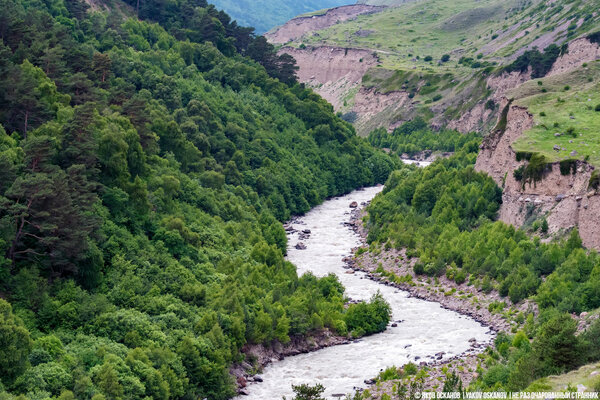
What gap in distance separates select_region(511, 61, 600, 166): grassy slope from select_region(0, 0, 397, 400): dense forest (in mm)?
24526

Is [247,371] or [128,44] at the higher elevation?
[128,44]

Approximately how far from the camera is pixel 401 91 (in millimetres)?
180625

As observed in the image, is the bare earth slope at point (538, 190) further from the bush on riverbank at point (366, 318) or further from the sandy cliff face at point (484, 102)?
the sandy cliff face at point (484, 102)

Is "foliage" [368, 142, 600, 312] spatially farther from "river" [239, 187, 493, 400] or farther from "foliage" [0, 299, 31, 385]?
"foliage" [0, 299, 31, 385]

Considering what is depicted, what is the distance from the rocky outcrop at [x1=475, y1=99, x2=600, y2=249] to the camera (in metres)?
68.0

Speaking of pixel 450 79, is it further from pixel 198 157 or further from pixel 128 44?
pixel 198 157

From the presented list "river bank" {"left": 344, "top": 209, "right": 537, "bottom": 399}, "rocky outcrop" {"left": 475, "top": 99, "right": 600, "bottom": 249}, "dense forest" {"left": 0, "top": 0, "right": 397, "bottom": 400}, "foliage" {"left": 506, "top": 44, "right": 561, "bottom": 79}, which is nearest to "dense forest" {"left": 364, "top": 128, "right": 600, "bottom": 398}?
"river bank" {"left": 344, "top": 209, "right": 537, "bottom": 399}

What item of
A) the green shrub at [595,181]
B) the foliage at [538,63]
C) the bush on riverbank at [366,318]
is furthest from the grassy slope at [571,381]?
the foliage at [538,63]

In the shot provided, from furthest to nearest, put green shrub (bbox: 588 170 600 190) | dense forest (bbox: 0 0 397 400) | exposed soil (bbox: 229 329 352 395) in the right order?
green shrub (bbox: 588 170 600 190) → exposed soil (bbox: 229 329 352 395) → dense forest (bbox: 0 0 397 400)

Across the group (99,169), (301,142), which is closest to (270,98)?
(301,142)

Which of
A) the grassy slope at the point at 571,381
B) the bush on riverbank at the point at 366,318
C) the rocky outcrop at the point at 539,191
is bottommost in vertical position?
the bush on riverbank at the point at 366,318

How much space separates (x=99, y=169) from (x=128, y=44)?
176 ft

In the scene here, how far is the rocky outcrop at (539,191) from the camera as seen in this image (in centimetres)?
6804

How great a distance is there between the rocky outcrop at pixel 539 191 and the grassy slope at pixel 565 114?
1629 mm
